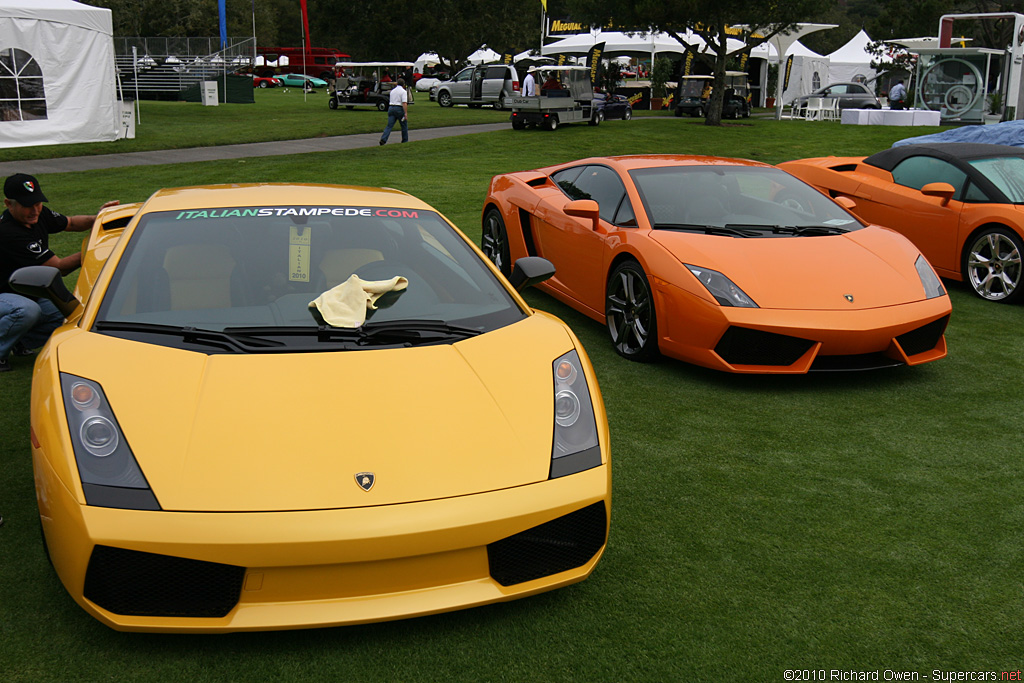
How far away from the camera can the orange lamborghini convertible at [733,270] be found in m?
5.15

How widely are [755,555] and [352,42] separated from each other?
77.3 meters

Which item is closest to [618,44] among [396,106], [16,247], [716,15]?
[716,15]

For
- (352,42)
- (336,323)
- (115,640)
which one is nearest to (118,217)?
(336,323)

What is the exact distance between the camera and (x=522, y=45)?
69.9 meters

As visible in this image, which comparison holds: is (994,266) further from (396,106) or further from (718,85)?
(718,85)

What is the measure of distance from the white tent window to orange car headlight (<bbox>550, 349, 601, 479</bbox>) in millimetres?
19655

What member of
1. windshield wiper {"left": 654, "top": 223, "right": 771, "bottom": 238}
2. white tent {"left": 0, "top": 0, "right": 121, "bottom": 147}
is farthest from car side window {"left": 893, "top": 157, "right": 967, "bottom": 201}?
white tent {"left": 0, "top": 0, "right": 121, "bottom": 147}

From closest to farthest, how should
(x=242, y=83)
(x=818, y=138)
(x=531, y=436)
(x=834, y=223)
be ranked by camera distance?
(x=531, y=436), (x=834, y=223), (x=818, y=138), (x=242, y=83)

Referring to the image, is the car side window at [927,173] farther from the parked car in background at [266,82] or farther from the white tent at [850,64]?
the parked car in background at [266,82]

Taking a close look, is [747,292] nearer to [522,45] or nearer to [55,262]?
[55,262]

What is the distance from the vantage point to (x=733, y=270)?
5.34 metres

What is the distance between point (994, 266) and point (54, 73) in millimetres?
18986

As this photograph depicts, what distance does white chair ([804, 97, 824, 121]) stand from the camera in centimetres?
3469

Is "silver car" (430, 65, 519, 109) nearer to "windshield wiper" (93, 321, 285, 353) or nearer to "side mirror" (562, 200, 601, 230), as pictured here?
"side mirror" (562, 200, 601, 230)
